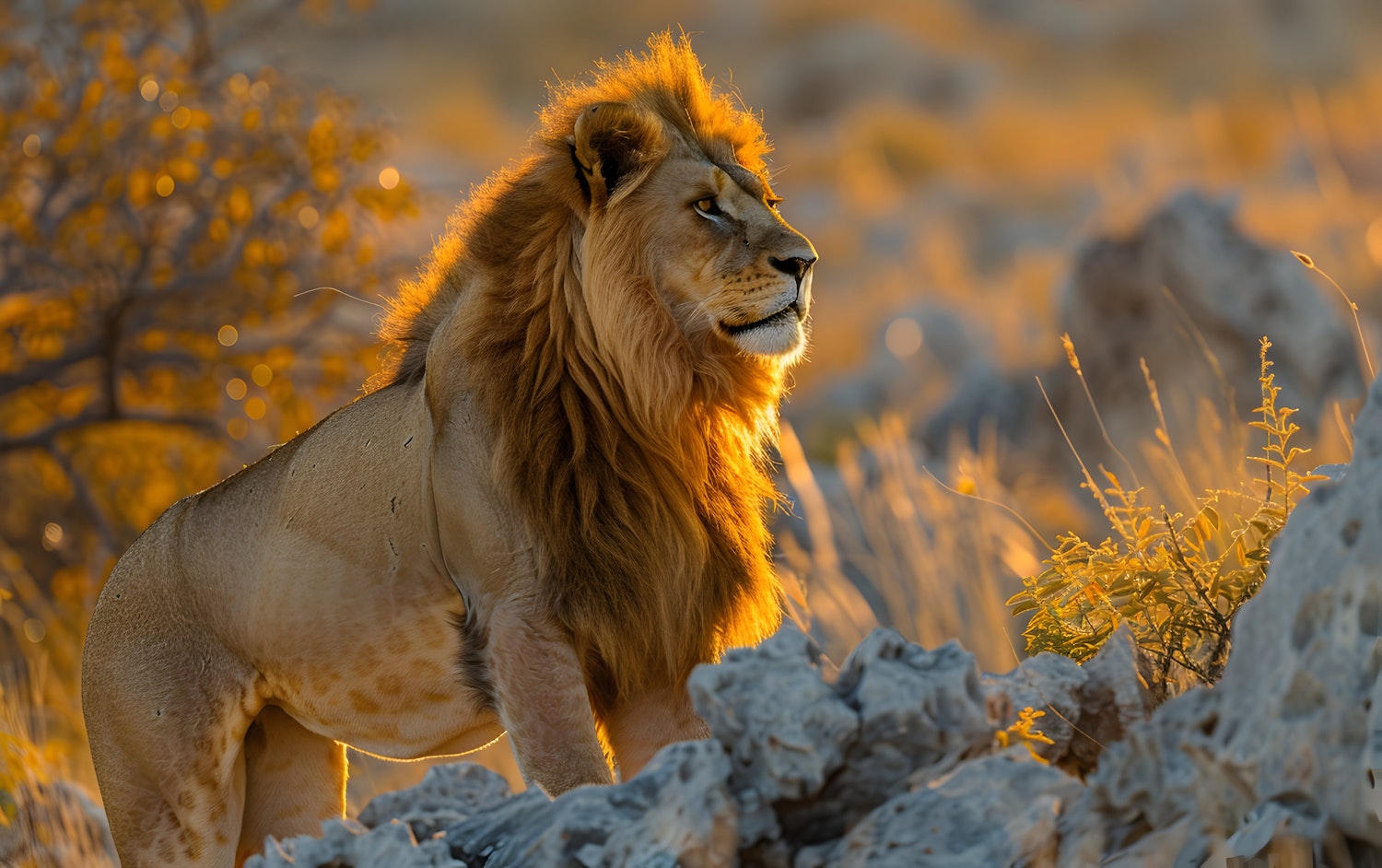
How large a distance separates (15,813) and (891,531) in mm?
4907

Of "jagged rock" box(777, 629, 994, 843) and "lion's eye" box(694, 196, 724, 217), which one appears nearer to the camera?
"jagged rock" box(777, 629, 994, 843)

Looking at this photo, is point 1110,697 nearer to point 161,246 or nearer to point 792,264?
point 792,264

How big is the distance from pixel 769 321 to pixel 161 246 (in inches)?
234

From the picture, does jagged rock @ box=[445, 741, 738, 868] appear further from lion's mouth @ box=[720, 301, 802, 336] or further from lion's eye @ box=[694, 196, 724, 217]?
lion's eye @ box=[694, 196, 724, 217]

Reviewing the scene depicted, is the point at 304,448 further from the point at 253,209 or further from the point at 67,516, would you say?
the point at 67,516

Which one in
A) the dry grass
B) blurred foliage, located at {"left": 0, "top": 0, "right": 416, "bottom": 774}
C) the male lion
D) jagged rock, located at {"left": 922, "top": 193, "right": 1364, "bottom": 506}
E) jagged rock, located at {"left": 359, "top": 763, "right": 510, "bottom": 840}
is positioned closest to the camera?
jagged rock, located at {"left": 359, "top": 763, "right": 510, "bottom": 840}

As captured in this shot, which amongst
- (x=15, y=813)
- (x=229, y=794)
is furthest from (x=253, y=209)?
(x=229, y=794)

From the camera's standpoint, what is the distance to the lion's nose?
12.2 feet

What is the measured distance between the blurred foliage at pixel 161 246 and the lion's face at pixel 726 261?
4904 mm

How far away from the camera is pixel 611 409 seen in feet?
12.4

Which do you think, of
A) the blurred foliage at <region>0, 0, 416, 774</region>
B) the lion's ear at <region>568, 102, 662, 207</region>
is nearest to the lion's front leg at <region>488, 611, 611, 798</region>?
the lion's ear at <region>568, 102, 662, 207</region>

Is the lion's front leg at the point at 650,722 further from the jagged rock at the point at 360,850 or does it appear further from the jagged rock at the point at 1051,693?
the jagged rock at the point at 360,850

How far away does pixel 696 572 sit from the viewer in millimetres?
3684

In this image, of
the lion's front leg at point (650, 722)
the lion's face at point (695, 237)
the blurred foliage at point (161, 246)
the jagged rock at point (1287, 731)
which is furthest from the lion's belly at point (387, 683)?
the blurred foliage at point (161, 246)
